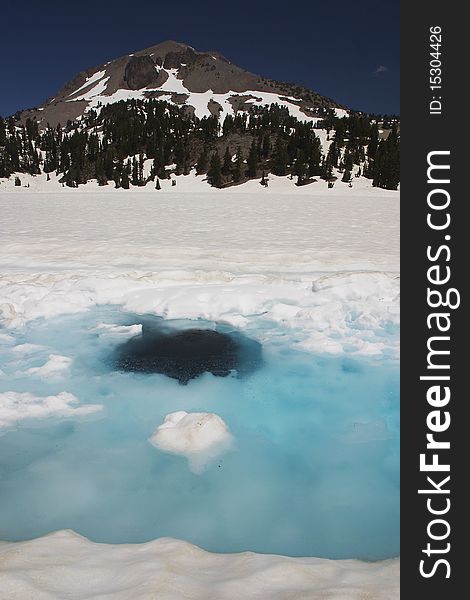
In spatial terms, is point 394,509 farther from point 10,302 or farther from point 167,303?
point 10,302

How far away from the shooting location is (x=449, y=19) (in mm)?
4473

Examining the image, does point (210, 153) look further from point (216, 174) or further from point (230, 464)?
point (230, 464)

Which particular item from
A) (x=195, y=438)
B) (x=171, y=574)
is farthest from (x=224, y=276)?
(x=171, y=574)

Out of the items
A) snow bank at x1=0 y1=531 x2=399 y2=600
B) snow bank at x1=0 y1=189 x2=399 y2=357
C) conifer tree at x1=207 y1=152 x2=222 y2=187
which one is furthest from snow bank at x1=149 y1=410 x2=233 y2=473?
conifer tree at x1=207 y1=152 x2=222 y2=187

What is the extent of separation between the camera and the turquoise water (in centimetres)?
303

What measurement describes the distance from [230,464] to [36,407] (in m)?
2.10

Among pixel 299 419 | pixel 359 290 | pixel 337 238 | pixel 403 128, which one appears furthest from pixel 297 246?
pixel 299 419

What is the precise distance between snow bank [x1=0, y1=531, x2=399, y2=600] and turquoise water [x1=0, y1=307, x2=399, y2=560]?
0.24 metres

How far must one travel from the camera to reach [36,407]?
4473 millimetres

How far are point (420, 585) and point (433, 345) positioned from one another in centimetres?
171

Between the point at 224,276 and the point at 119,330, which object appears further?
the point at 224,276

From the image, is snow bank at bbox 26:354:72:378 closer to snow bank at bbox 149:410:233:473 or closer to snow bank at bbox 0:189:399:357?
snow bank at bbox 0:189:399:357

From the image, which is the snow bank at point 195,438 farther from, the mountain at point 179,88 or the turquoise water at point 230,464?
the mountain at point 179,88

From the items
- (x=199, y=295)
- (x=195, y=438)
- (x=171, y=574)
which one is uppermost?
(x=199, y=295)
